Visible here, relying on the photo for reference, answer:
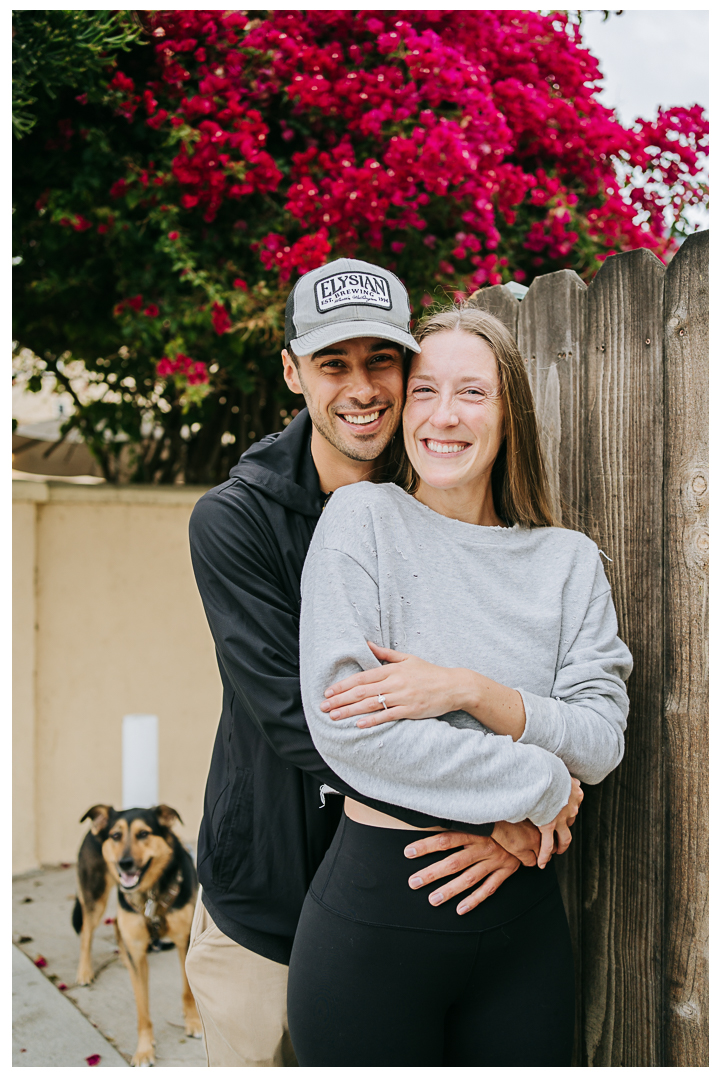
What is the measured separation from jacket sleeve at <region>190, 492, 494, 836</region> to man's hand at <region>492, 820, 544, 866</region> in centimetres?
2

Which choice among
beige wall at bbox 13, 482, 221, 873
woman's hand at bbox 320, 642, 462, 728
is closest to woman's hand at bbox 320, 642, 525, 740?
woman's hand at bbox 320, 642, 462, 728

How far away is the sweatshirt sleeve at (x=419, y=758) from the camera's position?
48.3 inches

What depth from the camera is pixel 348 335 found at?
5.24ft

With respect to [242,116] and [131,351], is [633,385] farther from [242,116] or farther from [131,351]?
[131,351]

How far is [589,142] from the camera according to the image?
11.0 feet

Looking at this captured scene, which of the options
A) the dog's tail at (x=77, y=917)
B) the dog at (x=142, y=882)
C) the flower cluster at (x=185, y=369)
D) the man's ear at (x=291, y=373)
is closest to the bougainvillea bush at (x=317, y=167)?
the flower cluster at (x=185, y=369)

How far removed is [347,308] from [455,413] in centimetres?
35

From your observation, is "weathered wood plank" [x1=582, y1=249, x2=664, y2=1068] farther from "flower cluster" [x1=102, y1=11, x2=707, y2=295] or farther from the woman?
"flower cluster" [x1=102, y1=11, x2=707, y2=295]

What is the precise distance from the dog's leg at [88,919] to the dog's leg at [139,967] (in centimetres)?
34

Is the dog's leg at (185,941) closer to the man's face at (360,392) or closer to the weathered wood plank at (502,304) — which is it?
the man's face at (360,392)

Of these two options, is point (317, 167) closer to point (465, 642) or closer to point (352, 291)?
point (352, 291)

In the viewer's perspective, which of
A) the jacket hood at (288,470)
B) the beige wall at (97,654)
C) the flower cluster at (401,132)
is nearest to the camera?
the jacket hood at (288,470)

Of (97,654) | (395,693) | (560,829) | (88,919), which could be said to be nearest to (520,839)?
(560,829)

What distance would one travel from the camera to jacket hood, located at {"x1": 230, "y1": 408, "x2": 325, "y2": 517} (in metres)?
1.69
